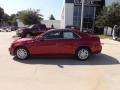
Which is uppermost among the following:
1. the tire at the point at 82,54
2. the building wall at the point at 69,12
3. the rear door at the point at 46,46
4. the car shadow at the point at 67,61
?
the building wall at the point at 69,12

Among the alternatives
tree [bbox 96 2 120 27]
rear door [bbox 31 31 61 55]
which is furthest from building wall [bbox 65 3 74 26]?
rear door [bbox 31 31 61 55]

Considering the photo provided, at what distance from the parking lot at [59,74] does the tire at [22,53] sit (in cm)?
28

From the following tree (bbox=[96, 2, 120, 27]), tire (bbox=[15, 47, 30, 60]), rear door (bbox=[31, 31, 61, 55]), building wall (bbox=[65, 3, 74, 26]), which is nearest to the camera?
rear door (bbox=[31, 31, 61, 55])

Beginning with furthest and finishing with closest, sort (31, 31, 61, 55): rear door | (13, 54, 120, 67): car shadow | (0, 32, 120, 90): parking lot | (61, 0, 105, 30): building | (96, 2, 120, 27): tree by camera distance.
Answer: (61, 0, 105, 30): building → (96, 2, 120, 27): tree → (31, 31, 61, 55): rear door → (13, 54, 120, 67): car shadow → (0, 32, 120, 90): parking lot

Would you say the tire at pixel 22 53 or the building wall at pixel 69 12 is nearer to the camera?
the tire at pixel 22 53

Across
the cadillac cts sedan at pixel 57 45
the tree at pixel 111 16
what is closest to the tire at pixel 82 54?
the cadillac cts sedan at pixel 57 45

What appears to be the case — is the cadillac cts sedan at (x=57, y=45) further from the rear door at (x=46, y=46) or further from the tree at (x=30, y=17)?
the tree at (x=30, y=17)

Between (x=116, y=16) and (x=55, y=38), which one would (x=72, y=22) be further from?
(x=55, y=38)

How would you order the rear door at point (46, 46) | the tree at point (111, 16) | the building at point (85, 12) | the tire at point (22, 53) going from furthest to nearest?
1. the building at point (85, 12)
2. the tree at point (111, 16)
3. the tire at point (22, 53)
4. the rear door at point (46, 46)

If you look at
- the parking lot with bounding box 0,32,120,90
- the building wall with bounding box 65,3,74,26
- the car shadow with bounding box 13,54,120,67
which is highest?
the building wall with bounding box 65,3,74,26

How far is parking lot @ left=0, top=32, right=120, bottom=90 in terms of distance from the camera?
7816 mm

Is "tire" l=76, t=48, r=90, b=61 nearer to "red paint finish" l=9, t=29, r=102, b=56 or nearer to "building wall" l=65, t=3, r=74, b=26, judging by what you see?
"red paint finish" l=9, t=29, r=102, b=56

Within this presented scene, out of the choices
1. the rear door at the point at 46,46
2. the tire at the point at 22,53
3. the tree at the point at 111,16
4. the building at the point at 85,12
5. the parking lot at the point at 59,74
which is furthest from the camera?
the building at the point at 85,12

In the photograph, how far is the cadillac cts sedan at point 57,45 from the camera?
12.4 meters
